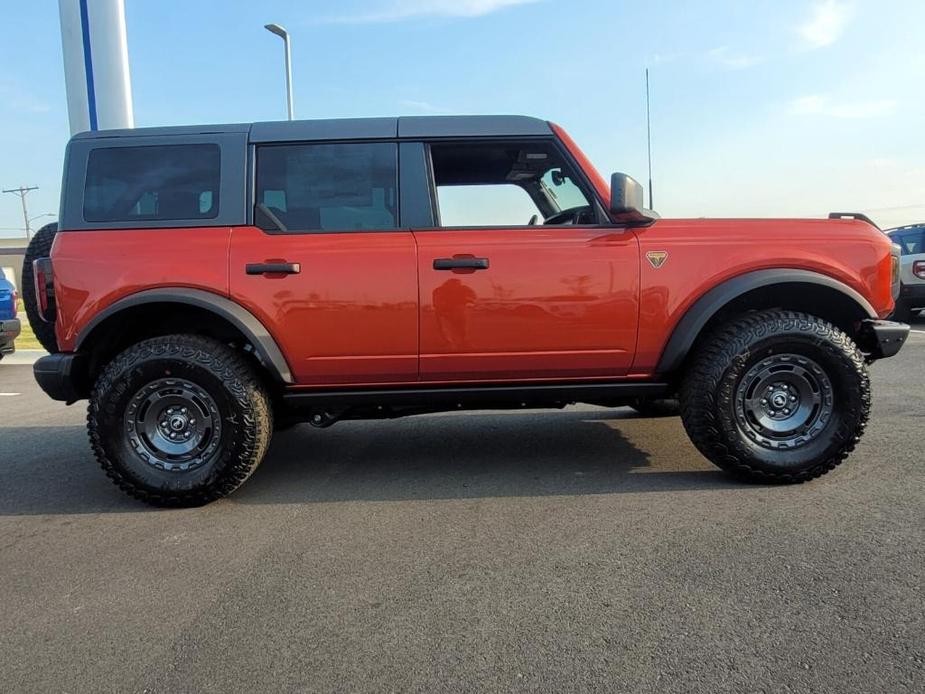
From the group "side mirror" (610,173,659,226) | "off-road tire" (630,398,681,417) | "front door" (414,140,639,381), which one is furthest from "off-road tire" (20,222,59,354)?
"off-road tire" (630,398,681,417)

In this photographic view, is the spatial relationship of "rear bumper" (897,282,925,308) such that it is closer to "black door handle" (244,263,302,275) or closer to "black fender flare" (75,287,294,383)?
"black door handle" (244,263,302,275)

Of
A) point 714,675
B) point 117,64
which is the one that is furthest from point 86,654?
point 117,64

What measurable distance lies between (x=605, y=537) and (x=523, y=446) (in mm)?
1594

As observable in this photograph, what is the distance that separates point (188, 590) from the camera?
2492 millimetres

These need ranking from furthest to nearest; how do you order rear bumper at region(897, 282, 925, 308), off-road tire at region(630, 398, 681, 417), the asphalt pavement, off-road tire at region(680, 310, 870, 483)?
rear bumper at region(897, 282, 925, 308) → off-road tire at region(630, 398, 681, 417) → off-road tire at region(680, 310, 870, 483) → the asphalt pavement

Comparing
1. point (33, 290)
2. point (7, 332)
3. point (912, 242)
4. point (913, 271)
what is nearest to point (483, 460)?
point (33, 290)

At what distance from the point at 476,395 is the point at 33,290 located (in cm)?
258

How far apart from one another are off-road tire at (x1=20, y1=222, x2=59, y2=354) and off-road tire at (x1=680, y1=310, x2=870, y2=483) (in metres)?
3.63

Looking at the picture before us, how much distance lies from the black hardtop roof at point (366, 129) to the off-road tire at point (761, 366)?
161cm

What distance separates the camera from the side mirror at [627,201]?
10.7 feet

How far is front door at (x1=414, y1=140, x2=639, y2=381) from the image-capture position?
3361mm

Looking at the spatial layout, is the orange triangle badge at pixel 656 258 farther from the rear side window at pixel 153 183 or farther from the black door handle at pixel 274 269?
the rear side window at pixel 153 183

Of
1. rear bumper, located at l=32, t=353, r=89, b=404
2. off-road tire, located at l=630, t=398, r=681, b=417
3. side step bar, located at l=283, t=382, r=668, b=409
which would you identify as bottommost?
off-road tire, located at l=630, t=398, r=681, b=417

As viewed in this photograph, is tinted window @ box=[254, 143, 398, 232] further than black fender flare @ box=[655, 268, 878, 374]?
Yes
